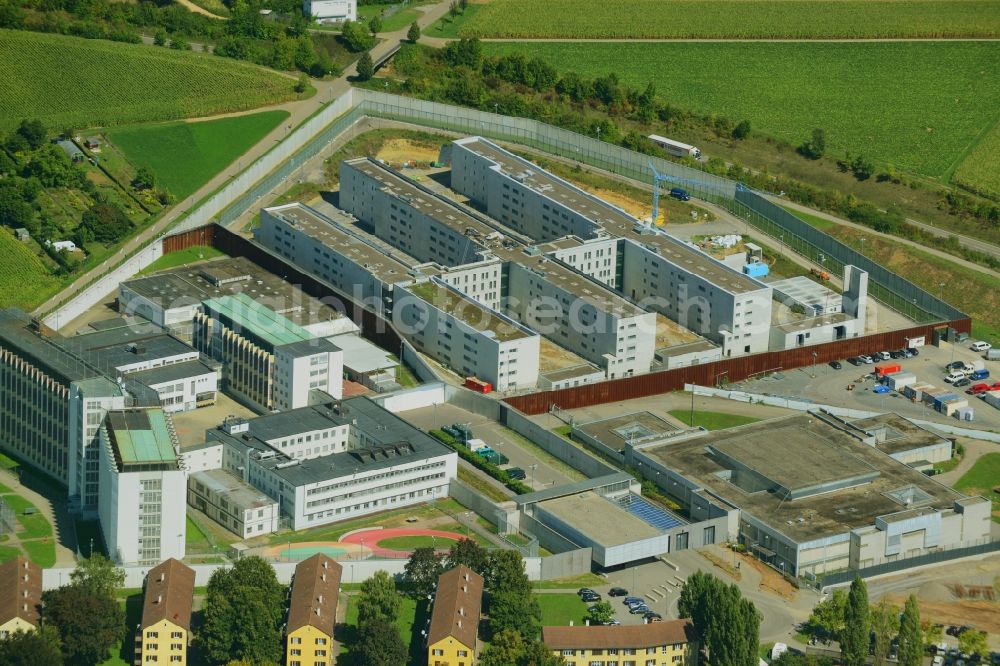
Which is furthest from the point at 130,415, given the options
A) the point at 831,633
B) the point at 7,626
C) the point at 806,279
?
the point at 806,279

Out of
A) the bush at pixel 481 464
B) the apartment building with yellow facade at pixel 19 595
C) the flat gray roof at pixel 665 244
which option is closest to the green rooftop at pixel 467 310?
the bush at pixel 481 464

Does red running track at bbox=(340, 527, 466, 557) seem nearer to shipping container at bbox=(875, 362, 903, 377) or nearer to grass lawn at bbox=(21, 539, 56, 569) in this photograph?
grass lawn at bbox=(21, 539, 56, 569)

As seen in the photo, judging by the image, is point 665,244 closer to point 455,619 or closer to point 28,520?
point 455,619

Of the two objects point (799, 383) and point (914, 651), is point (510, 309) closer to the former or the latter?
point (799, 383)

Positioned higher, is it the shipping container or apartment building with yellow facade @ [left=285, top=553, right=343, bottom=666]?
the shipping container

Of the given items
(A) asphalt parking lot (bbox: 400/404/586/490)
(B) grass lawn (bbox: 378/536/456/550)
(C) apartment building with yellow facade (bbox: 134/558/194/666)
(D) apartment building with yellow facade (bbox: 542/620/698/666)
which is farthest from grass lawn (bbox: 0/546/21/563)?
(D) apartment building with yellow facade (bbox: 542/620/698/666)

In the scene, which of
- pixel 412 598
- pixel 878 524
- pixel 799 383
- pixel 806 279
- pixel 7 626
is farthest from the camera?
pixel 806 279
